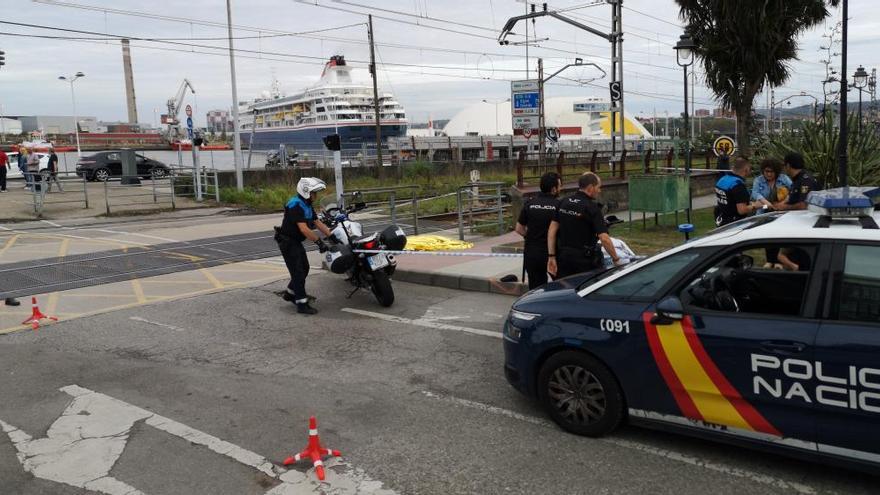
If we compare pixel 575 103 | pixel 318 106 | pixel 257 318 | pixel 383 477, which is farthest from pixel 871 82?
pixel 575 103

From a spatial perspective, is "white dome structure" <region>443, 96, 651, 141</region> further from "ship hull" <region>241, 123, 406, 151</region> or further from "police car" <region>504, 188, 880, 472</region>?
"police car" <region>504, 188, 880, 472</region>

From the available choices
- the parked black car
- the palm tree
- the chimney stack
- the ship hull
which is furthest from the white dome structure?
the palm tree

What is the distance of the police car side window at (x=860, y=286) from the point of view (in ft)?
11.8

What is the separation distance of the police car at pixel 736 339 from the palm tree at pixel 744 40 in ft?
41.1

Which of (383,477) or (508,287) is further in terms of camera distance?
(508,287)

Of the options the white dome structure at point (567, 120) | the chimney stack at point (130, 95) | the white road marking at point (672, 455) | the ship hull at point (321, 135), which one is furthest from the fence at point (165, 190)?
the chimney stack at point (130, 95)

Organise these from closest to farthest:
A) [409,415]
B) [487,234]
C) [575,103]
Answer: [409,415]
[487,234]
[575,103]

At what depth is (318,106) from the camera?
7900cm

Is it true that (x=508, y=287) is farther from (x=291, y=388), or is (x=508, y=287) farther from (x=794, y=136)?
(x=794, y=136)

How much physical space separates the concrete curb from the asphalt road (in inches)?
35.7

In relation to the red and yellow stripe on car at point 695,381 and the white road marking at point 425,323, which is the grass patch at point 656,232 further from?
the red and yellow stripe on car at point 695,381

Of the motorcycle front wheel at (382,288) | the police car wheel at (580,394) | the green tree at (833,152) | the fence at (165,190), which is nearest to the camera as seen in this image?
the police car wheel at (580,394)

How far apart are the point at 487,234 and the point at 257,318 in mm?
7457

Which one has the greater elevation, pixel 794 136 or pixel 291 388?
pixel 794 136
